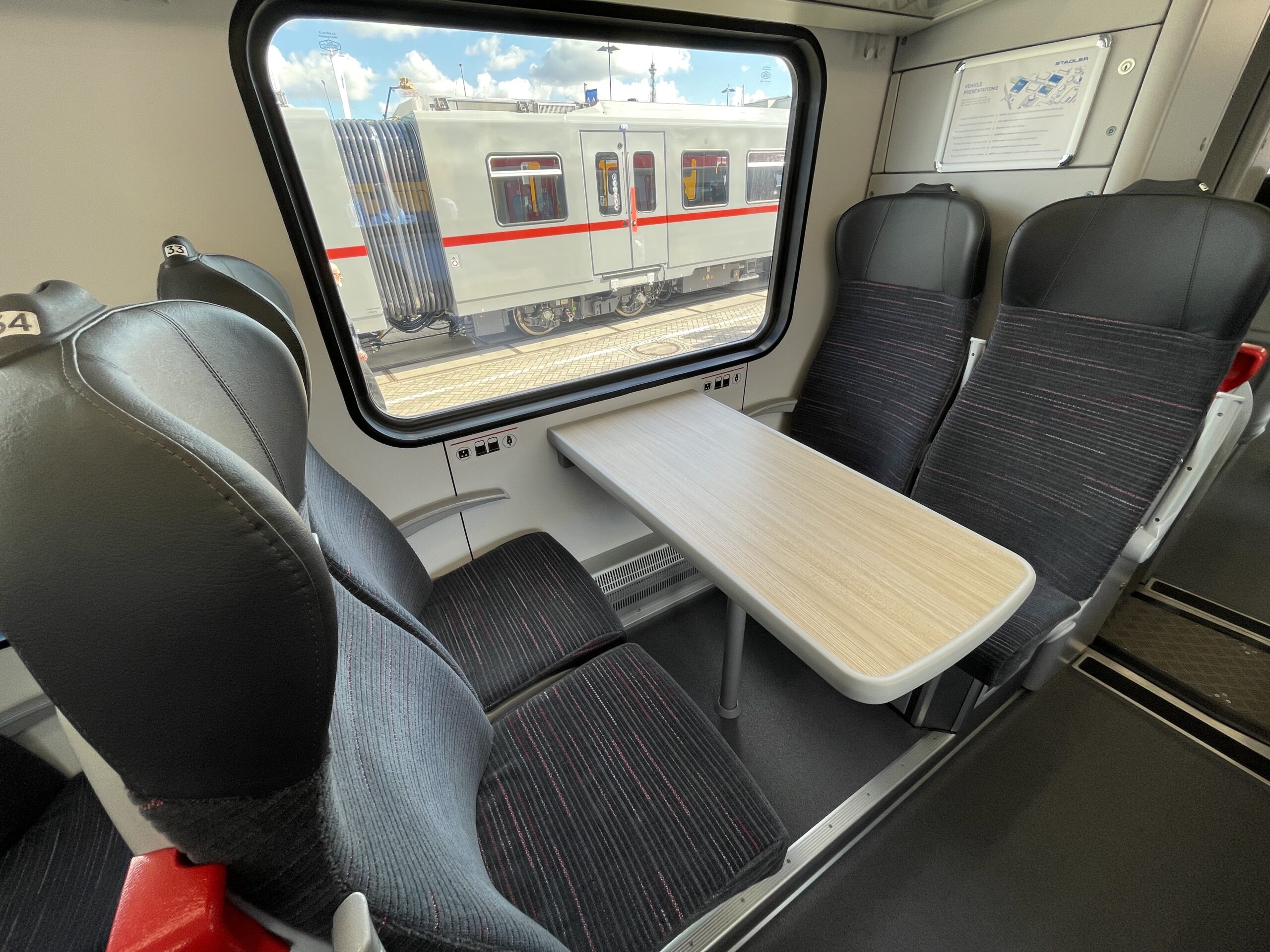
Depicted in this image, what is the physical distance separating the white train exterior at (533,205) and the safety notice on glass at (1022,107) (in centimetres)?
55

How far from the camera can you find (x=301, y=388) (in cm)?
60

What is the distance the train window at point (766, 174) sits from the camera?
186cm

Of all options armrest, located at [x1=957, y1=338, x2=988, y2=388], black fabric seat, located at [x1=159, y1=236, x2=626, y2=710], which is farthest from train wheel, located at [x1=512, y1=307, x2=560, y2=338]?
armrest, located at [x1=957, y1=338, x2=988, y2=388]

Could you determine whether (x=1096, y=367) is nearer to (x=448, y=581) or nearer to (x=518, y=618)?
(x=518, y=618)

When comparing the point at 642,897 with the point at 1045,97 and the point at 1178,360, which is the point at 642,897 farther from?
the point at 1045,97

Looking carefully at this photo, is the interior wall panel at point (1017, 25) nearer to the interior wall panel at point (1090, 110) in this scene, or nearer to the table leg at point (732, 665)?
the interior wall panel at point (1090, 110)

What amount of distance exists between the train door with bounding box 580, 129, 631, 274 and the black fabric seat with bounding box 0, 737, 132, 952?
6.99ft

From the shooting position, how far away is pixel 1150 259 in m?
1.18

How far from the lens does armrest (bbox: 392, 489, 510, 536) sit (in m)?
1.55

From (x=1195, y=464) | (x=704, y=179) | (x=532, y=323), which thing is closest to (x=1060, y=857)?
(x=1195, y=464)

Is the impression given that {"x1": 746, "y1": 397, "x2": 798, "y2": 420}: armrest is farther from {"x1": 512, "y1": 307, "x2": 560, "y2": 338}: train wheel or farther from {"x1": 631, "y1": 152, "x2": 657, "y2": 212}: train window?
{"x1": 631, "y1": 152, "x2": 657, "y2": 212}: train window

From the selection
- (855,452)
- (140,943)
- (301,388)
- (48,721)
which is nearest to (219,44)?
(301,388)

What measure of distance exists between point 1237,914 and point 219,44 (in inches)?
115

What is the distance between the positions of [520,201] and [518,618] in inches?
64.1
